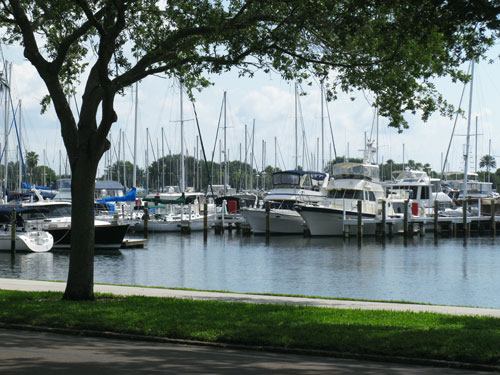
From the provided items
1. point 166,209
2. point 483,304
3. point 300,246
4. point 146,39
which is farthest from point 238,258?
point 166,209

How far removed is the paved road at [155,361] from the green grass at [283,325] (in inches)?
20.8

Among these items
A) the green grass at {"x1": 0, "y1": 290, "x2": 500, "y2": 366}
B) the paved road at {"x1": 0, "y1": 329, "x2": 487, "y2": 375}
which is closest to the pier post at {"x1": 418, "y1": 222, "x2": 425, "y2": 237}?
the green grass at {"x1": 0, "y1": 290, "x2": 500, "y2": 366}

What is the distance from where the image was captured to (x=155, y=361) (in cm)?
1055

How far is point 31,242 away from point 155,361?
117 ft

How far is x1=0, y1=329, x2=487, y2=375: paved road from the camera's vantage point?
9.83 m

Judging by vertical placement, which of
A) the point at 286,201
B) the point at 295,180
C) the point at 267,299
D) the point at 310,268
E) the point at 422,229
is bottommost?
the point at 310,268

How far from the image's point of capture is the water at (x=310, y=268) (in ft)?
93.6

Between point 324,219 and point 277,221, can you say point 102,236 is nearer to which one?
point 324,219

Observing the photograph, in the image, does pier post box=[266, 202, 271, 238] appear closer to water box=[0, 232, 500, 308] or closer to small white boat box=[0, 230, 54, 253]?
water box=[0, 232, 500, 308]

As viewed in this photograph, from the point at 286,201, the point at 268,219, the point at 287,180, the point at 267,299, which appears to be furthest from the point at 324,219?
the point at 267,299

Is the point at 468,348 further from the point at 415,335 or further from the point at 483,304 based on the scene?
the point at 483,304

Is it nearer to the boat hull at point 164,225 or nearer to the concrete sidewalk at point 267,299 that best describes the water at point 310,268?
the concrete sidewalk at point 267,299

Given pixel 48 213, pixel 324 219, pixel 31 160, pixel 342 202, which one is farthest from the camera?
pixel 31 160

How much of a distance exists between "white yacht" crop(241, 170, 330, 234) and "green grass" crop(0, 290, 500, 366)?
156ft
